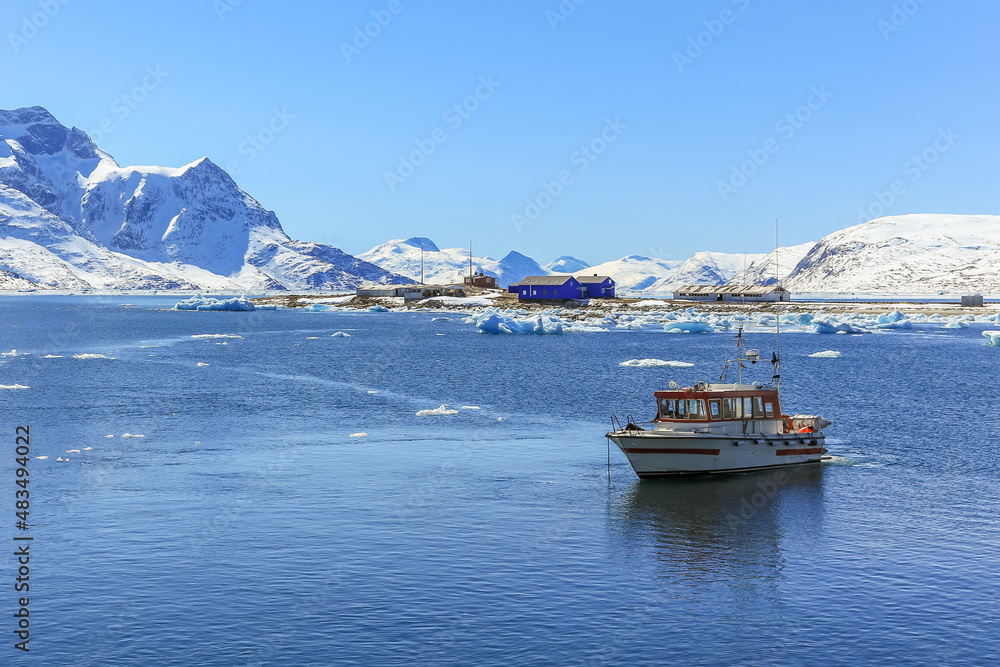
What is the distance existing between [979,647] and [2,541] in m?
27.1

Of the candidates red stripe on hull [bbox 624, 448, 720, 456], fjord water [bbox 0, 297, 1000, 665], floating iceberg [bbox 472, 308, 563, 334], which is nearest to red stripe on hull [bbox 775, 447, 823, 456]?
fjord water [bbox 0, 297, 1000, 665]

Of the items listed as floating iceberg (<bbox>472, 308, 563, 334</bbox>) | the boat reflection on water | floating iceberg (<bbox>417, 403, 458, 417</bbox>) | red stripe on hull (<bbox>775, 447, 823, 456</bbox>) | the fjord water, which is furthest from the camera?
floating iceberg (<bbox>472, 308, 563, 334</bbox>)

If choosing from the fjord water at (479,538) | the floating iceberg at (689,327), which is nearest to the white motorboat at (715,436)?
the fjord water at (479,538)

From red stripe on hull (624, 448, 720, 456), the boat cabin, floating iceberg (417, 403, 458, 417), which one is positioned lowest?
floating iceberg (417, 403, 458, 417)

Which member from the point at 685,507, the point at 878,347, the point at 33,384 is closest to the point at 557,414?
the point at 685,507

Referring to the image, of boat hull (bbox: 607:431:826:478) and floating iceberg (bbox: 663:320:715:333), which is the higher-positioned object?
floating iceberg (bbox: 663:320:715:333)

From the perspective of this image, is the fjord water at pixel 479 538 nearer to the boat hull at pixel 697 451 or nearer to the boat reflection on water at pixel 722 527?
the boat reflection on water at pixel 722 527

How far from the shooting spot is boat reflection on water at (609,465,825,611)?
81.6 feet

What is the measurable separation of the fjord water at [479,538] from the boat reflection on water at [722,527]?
4.9 inches

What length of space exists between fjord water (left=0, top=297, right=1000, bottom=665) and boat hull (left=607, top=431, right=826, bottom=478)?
0.60 m

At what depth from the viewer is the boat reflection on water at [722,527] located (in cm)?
2486

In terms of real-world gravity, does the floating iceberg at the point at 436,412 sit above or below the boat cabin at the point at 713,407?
below

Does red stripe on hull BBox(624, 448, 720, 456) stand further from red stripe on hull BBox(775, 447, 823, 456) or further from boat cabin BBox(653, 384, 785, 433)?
red stripe on hull BBox(775, 447, 823, 456)

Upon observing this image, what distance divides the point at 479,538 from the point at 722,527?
8.49 m
